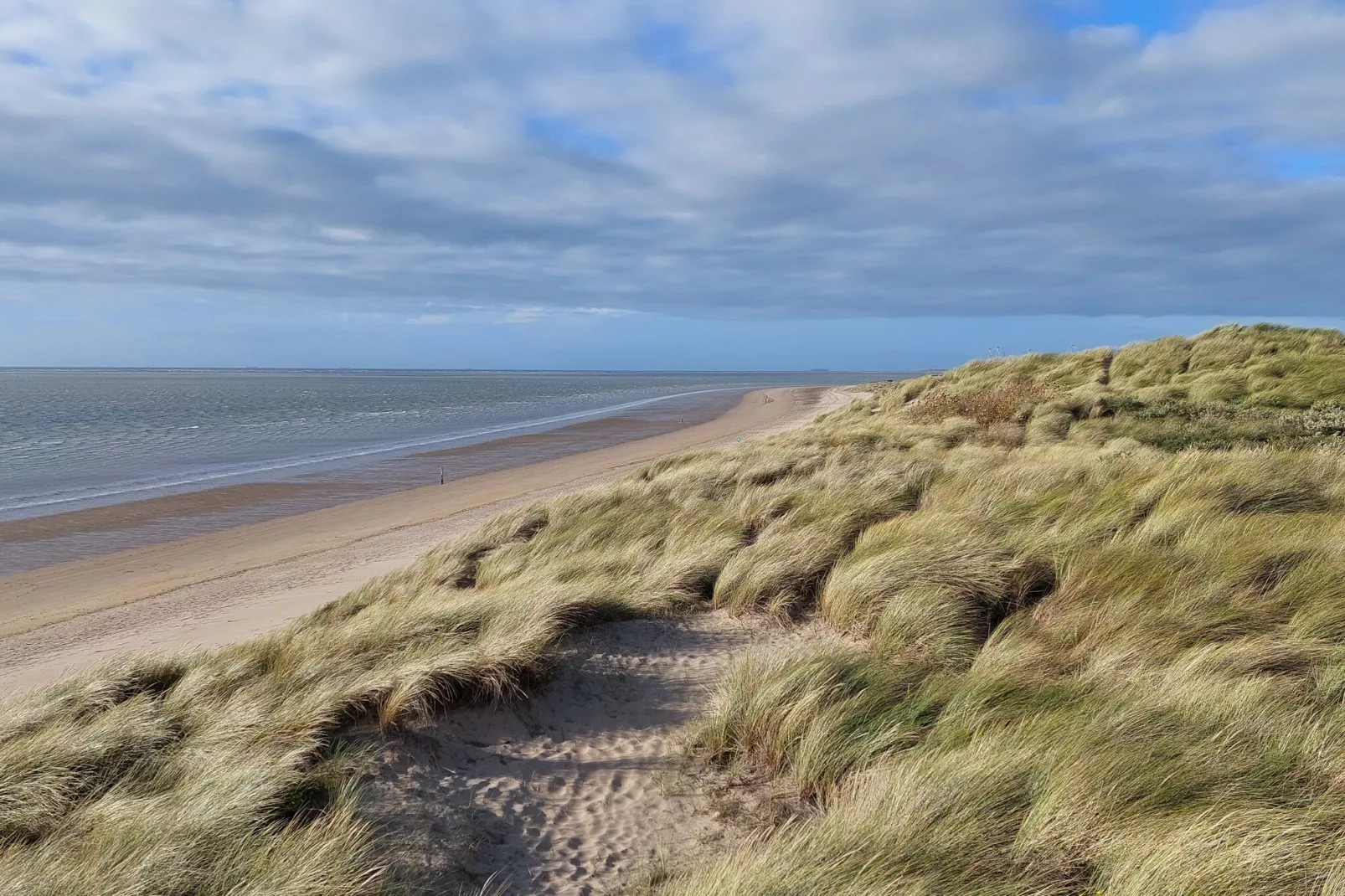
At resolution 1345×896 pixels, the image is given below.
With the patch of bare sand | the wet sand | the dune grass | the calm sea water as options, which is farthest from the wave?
the patch of bare sand

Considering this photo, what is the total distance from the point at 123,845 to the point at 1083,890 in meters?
3.23

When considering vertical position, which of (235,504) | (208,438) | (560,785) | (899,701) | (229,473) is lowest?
(235,504)

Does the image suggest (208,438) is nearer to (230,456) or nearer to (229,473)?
(230,456)

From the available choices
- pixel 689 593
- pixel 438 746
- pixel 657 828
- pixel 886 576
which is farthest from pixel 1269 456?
pixel 438 746

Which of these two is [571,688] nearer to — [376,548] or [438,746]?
[438,746]

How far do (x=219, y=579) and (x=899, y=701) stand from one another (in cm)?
1126

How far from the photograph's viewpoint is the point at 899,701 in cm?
376

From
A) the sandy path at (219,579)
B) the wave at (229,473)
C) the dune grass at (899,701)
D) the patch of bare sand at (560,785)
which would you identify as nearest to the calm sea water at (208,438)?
the wave at (229,473)

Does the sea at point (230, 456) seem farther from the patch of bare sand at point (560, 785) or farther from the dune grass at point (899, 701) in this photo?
the patch of bare sand at point (560, 785)

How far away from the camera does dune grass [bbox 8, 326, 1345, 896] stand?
103 inches

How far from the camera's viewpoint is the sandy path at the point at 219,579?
8.69 m

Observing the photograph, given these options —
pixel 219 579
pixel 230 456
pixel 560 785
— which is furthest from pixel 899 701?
pixel 230 456

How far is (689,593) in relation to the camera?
583 cm

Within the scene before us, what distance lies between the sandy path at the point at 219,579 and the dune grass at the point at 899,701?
2462 mm
